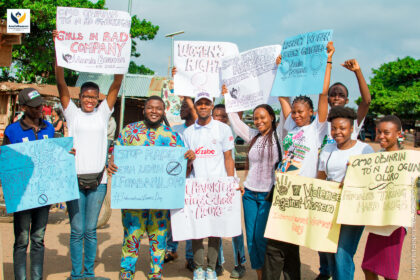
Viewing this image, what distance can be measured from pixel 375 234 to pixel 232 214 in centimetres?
156

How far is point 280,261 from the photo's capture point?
387cm

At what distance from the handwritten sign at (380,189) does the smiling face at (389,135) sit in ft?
0.61

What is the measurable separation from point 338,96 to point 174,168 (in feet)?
6.81

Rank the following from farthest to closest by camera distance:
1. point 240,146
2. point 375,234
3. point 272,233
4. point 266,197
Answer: point 240,146, point 266,197, point 272,233, point 375,234

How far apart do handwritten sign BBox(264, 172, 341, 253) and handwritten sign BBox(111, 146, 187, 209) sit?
1.10 meters

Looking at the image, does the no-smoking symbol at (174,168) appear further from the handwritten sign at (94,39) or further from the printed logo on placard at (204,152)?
the handwritten sign at (94,39)

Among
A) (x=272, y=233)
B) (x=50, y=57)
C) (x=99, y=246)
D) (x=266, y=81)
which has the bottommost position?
(x=99, y=246)

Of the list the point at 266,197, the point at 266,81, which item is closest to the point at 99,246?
the point at 266,197

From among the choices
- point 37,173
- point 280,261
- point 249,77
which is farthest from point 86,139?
point 280,261

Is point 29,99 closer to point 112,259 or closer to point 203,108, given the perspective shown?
point 203,108

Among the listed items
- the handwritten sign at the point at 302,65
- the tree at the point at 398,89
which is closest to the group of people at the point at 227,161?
the handwritten sign at the point at 302,65

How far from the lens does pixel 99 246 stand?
5.85m

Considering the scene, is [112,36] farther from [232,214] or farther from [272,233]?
[272,233]

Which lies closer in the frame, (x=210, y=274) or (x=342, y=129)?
(x=342, y=129)
